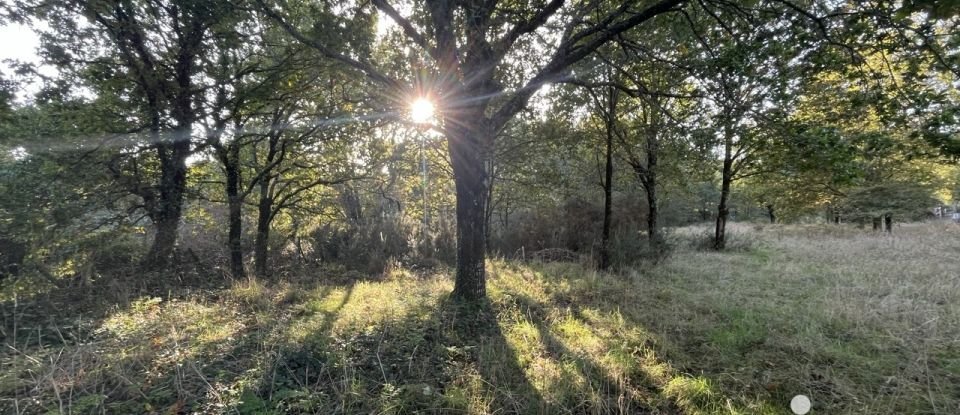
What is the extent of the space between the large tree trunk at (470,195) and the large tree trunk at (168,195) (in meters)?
6.10

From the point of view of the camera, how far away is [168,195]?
7410mm

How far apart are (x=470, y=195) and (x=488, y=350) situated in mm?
2478

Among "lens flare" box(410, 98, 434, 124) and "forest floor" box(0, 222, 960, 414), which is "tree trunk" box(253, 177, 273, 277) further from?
"lens flare" box(410, 98, 434, 124)

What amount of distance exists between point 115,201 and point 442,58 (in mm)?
6563

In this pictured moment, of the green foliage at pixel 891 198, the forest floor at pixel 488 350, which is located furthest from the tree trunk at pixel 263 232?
the green foliage at pixel 891 198

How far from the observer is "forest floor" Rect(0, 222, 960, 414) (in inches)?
115

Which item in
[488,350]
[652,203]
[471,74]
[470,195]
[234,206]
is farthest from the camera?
[652,203]

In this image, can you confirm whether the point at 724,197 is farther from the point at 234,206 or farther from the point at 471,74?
the point at 234,206

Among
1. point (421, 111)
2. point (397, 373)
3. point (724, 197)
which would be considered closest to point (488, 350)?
point (397, 373)

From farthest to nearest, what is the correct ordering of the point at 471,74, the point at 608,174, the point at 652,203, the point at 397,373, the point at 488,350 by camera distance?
the point at 652,203
the point at 608,174
the point at 471,74
the point at 488,350
the point at 397,373

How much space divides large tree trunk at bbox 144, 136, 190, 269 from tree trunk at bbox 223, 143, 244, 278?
1.04 meters

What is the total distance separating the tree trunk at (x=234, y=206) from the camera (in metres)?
8.69

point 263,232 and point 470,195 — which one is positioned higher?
point 470,195

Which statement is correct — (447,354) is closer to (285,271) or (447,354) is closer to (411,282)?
(411,282)
